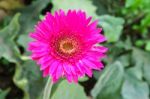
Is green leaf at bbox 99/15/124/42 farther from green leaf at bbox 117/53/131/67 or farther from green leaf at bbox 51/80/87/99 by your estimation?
green leaf at bbox 51/80/87/99

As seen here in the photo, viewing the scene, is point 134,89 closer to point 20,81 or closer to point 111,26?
point 111,26

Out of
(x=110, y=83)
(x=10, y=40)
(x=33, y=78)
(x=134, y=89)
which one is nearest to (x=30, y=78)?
(x=33, y=78)

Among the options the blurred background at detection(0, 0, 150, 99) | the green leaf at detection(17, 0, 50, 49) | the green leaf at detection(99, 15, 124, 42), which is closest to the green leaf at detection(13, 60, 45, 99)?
the blurred background at detection(0, 0, 150, 99)

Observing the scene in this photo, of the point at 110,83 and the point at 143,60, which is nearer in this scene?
the point at 110,83

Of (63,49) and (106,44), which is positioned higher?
(63,49)

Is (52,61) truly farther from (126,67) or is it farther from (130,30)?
(130,30)

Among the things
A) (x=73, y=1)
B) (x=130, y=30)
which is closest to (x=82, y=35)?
(x=73, y=1)

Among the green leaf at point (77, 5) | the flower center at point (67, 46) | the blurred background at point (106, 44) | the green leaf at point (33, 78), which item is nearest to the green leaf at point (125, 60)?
the blurred background at point (106, 44)
